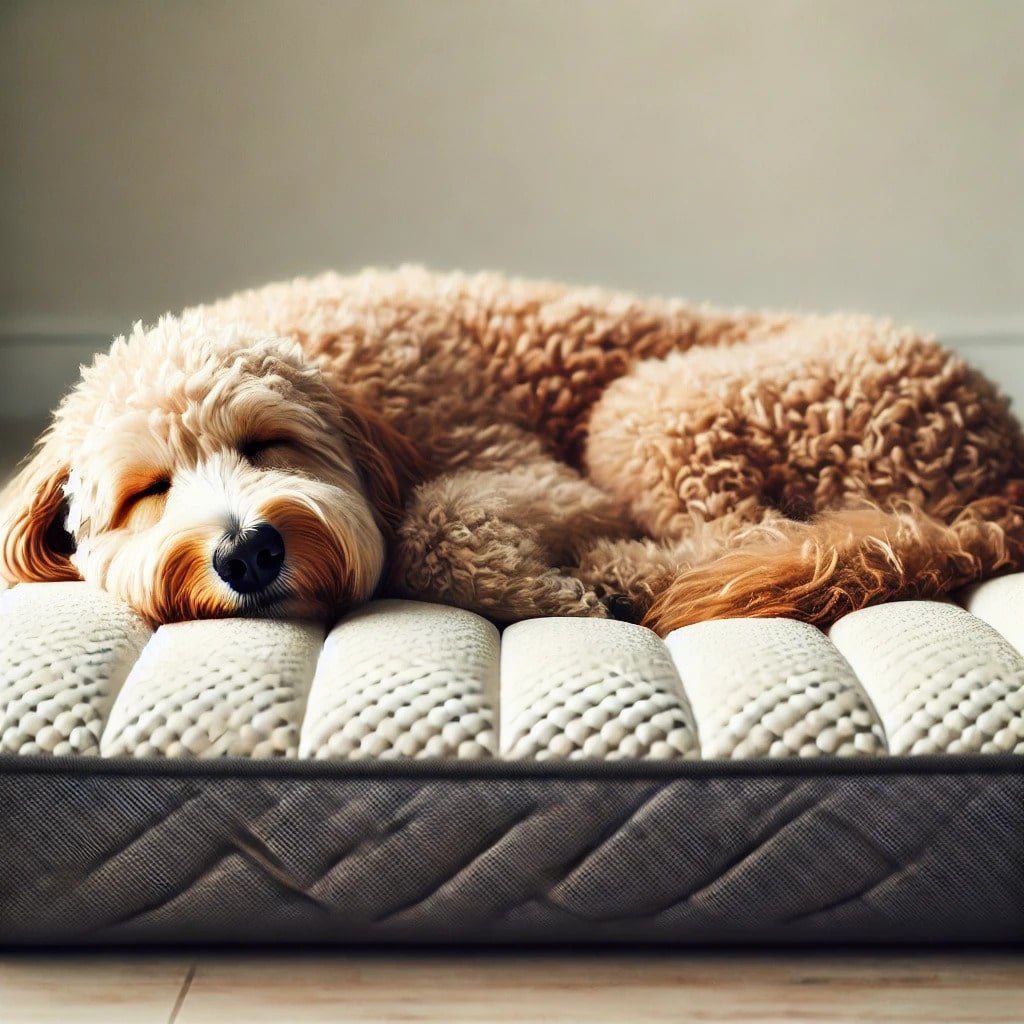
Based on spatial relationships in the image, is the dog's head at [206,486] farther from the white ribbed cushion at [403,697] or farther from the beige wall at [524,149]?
the beige wall at [524,149]

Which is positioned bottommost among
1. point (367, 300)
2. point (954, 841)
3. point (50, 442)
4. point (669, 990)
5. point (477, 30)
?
point (669, 990)

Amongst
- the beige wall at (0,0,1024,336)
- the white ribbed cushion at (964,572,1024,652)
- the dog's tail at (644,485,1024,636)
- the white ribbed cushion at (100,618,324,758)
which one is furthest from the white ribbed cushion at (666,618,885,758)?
the beige wall at (0,0,1024,336)

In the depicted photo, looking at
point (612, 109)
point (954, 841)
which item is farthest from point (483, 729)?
point (612, 109)

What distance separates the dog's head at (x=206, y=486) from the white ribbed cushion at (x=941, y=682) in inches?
26.3

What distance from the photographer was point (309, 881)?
1.31 m

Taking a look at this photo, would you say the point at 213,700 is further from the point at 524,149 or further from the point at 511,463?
the point at 524,149

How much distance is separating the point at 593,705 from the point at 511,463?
2.57ft

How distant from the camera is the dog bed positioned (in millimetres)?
1291

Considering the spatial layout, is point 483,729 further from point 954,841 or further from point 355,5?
point 355,5

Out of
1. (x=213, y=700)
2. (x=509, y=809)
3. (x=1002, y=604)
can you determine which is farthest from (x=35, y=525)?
(x=1002, y=604)

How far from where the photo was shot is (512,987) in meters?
1.32

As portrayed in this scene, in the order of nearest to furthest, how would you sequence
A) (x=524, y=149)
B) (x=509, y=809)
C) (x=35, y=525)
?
(x=509, y=809) → (x=35, y=525) → (x=524, y=149)

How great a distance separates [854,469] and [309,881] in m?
1.14

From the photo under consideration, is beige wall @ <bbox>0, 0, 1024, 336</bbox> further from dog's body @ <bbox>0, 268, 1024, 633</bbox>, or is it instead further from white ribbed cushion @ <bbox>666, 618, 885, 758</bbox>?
white ribbed cushion @ <bbox>666, 618, 885, 758</bbox>
